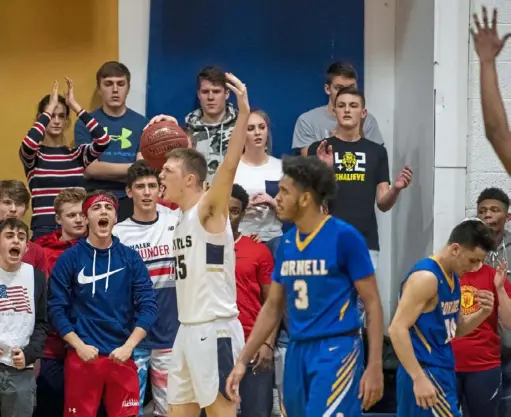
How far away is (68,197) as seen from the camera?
6.65 m

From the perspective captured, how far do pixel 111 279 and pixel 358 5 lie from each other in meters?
3.63

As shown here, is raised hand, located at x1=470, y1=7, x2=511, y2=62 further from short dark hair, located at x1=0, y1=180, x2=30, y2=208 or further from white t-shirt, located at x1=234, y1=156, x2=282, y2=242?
short dark hair, located at x1=0, y1=180, x2=30, y2=208

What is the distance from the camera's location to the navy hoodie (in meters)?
6.10

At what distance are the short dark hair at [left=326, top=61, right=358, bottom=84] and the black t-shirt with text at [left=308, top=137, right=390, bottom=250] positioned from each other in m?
0.70

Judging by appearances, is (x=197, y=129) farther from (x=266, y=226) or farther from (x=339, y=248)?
(x=339, y=248)

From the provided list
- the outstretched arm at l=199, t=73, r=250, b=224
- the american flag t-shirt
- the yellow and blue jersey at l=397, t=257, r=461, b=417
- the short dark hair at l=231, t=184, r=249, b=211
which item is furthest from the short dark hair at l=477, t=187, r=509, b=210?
the american flag t-shirt

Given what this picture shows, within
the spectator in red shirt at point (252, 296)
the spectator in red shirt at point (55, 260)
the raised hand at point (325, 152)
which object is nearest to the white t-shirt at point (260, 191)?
the raised hand at point (325, 152)

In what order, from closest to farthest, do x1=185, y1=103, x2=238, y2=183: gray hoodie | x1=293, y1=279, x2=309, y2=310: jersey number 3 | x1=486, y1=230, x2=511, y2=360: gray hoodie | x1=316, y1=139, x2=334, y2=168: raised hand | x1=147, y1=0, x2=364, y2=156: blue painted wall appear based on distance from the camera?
x1=293, y1=279, x2=309, y2=310: jersey number 3, x1=486, y1=230, x2=511, y2=360: gray hoodie, x1=316, y1=139, x2=334, y2=168: raised hand, x1=185, y1=103, x2=238, y2=183: gray hoodie, x1=147, y1=0, x2=364, y2=156: blue painted wall

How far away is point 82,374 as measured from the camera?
598 centimetres

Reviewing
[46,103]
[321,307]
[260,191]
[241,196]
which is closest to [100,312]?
[241,196]

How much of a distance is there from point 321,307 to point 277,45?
13.9 ft

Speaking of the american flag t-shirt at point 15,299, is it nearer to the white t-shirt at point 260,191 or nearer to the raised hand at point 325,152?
the white t-shirt at point 260,191

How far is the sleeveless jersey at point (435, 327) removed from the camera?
496 cm

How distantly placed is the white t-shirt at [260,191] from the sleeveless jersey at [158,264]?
673 millimetres
